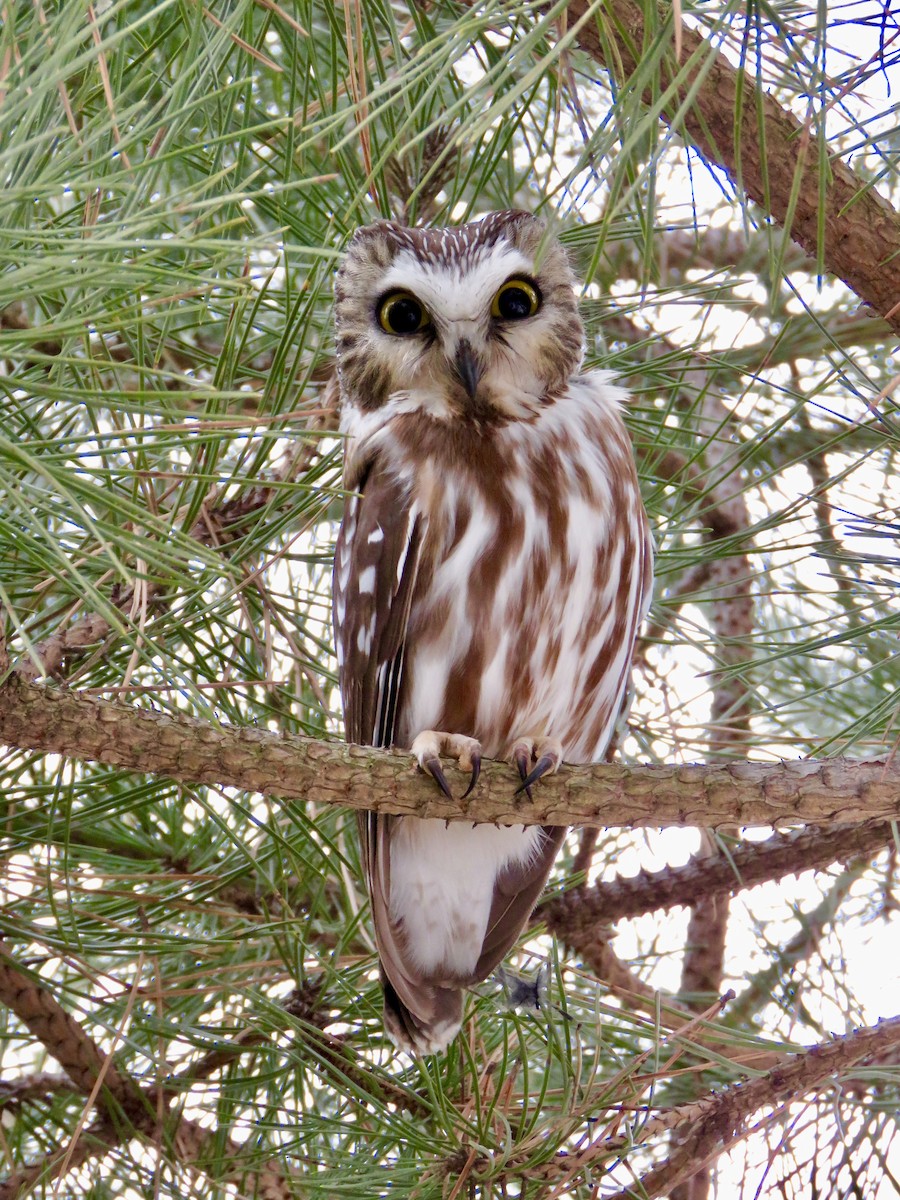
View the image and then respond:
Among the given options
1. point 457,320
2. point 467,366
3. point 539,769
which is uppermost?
point 457,320

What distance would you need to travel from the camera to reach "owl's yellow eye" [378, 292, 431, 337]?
8.11 feet

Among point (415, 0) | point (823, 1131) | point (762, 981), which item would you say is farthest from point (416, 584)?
point (762, 981)

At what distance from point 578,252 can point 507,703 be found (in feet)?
3.53

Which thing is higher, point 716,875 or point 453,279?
point 453,279

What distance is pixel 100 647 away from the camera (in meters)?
2.01

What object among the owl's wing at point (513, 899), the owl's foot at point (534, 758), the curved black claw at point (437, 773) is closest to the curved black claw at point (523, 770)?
the owl's foot at point (534, 758)

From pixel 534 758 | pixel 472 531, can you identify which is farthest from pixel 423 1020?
pixel 472 531

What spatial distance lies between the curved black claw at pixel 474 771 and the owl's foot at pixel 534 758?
0.07 metres

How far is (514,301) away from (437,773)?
3.41ft

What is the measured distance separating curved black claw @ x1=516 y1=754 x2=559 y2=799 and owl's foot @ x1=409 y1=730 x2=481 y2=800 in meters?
0.08

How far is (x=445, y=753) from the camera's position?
212 cm

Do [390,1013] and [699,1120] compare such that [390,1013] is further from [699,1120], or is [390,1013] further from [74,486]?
[74,486]

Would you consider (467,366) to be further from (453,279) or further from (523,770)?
(523,770)

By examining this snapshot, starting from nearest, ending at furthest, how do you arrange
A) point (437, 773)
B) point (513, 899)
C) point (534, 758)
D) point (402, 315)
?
point (437, 773)
point (534, 758)
point (402, 315)
point (513, 899)
